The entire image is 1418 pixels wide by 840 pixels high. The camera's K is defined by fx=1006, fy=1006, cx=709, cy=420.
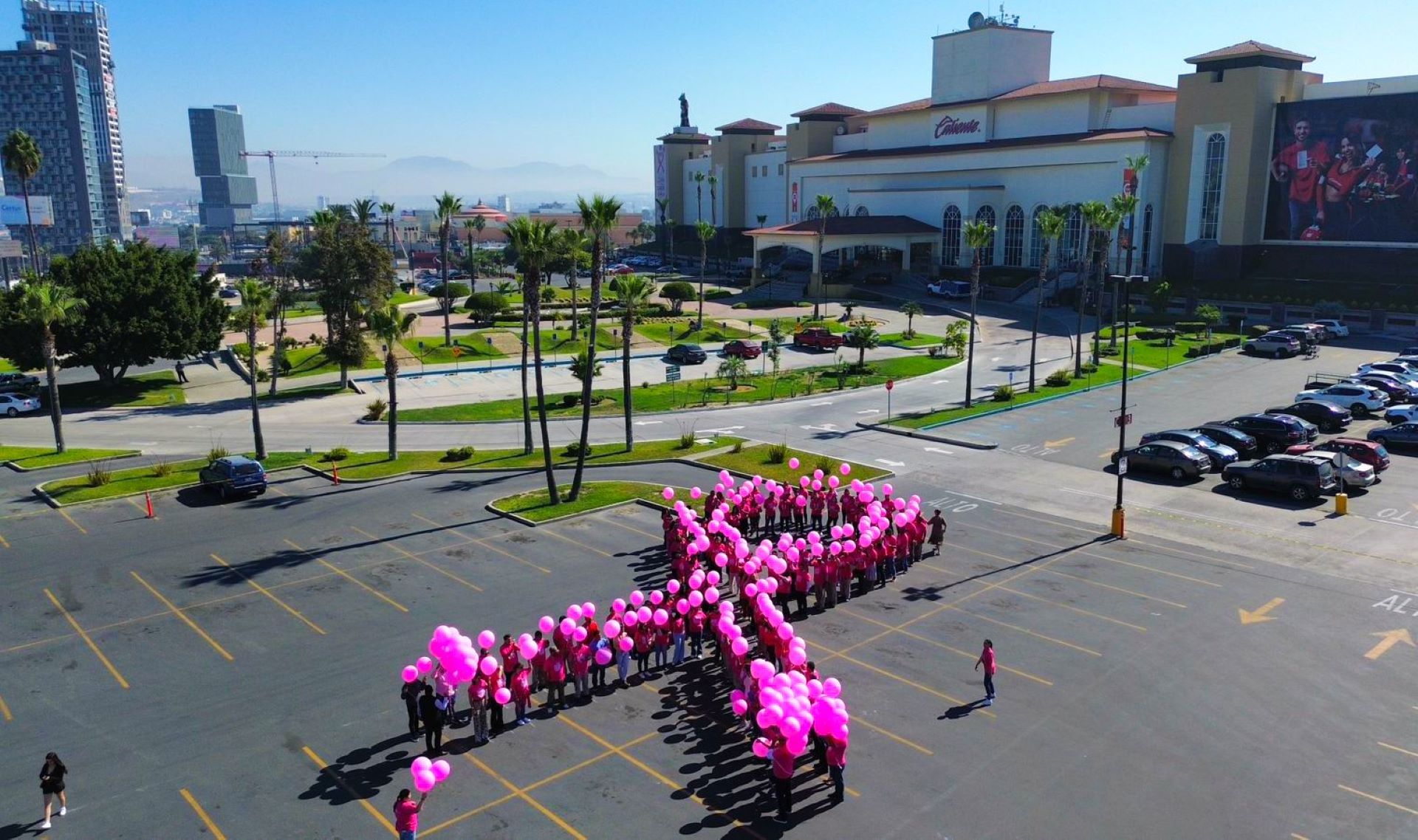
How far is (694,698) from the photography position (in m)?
19.8

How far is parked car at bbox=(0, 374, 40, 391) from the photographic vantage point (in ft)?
196

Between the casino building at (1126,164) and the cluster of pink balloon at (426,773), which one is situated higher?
the casino building at (1126,164)

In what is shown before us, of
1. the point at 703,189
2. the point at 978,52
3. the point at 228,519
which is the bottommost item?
the point at 228,519

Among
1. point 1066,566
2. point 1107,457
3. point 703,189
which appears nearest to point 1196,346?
point 1107,457

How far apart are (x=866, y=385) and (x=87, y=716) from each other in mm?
44843

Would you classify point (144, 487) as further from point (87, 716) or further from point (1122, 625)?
point (1122, 625)

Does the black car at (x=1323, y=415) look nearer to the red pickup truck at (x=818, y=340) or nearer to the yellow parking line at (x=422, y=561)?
the red pickup truck at (x=818, y=340)

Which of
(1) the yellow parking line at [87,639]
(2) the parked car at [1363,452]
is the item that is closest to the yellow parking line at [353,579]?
(1) the yellow parking line at [87,639]

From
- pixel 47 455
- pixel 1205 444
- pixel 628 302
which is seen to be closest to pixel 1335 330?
pixel 1205 444

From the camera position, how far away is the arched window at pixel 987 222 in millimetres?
102312

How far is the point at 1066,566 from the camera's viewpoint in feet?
89.0

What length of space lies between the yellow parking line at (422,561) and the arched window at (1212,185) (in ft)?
257

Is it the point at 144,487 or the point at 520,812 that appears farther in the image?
the point at 144,487

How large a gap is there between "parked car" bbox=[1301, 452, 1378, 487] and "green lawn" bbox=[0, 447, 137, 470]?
47.3 metres
